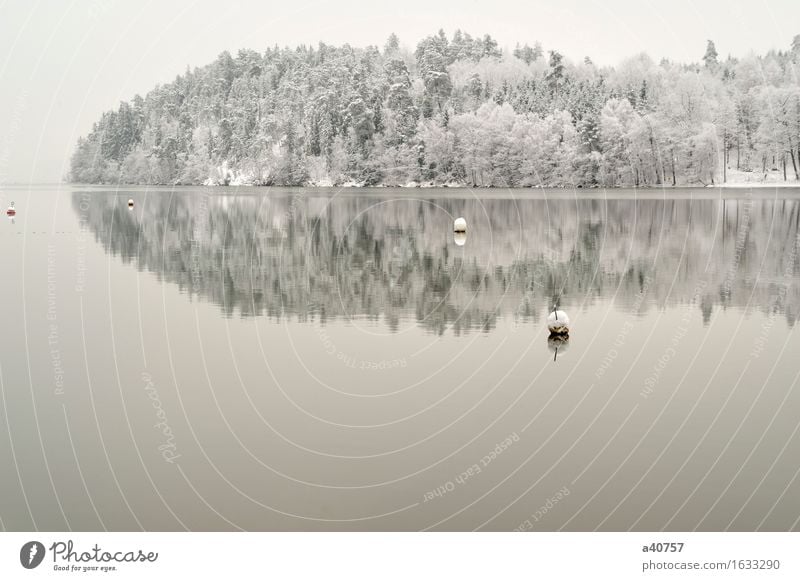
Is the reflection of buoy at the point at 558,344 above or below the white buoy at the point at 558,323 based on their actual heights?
below

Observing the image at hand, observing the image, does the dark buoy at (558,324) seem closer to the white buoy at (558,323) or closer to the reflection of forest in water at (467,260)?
the white buoy at (558,323)

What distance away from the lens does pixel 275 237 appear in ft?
209

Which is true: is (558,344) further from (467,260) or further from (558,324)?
(467,260)

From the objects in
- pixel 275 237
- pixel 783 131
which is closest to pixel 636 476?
pixel 275 237

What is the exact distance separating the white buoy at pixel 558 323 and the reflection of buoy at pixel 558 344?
0.15 metres

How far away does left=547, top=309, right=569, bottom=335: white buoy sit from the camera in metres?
29.0

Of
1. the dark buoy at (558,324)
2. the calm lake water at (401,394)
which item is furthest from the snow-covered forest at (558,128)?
the dark buoy at (558,324)

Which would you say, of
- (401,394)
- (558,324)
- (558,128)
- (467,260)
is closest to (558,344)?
(558,324)

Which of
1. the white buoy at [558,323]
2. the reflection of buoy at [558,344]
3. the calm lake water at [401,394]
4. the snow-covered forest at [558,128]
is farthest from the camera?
the snow-covered forest at [558,128]

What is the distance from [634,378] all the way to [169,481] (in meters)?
12.2

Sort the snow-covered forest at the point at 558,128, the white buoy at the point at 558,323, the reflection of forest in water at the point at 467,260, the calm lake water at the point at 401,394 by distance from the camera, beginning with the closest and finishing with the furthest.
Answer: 1. the calm lake water at the point at 401,394
2. the white buoy at the point at 558,323
3. the reflection of forest in water at the point at 467,260
4. the snow-covered forest at the point at 558,128

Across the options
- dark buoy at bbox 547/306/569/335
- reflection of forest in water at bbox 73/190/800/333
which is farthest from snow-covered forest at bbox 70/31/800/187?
dark buoy at bbox 547/306/569/335

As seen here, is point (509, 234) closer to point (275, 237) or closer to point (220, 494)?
point (275, 237)

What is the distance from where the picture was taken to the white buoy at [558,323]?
29016 millimetres
